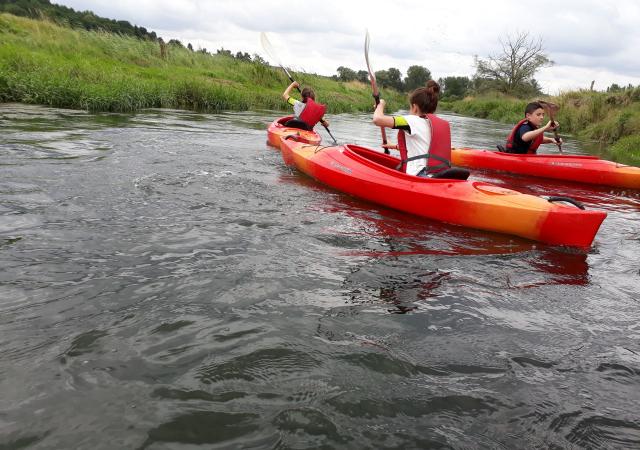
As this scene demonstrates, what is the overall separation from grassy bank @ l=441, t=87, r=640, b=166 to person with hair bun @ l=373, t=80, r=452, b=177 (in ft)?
25.6

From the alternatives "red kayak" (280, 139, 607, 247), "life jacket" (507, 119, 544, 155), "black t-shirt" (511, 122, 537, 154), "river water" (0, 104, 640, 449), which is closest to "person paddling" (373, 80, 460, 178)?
"red kayak" (280, 139, 607, 247)

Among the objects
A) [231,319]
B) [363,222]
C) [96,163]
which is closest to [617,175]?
[363,222]

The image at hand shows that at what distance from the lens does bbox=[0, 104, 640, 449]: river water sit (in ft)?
6.18

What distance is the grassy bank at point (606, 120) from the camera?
485 inches

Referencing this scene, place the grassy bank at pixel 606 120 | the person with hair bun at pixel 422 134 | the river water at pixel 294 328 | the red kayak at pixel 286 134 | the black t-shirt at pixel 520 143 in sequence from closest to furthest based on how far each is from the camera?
the river water at pixel 294 328, the person with hair bun at pixel 422 134, the black t-shirt at pixel 520 143, the red kayak at pixel 286 134, the grassy bank at pixel 606 120

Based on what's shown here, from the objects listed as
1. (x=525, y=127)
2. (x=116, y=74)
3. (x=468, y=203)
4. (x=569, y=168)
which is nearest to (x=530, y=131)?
(x=525, y=127)

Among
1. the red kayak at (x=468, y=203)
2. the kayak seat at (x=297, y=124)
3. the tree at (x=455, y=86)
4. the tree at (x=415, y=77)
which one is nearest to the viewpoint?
the red kayak at (x=468, y=203)

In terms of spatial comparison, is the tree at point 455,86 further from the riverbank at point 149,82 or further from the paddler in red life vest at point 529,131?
the paddler in red life vest at point 529,131

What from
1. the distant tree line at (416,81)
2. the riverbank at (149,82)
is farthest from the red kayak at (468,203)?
the distant tree line at (416,81)

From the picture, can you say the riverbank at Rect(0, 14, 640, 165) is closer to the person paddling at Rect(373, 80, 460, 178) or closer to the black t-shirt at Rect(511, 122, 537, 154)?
the black t-shirt at Rect(511, 122, 537, 154)

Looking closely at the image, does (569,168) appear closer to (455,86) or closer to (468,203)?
(468,203)

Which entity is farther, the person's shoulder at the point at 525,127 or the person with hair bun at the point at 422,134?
the person's shoulder at the point at 525,127

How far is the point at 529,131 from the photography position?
7.95 meters

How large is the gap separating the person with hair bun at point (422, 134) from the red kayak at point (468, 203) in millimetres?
218
